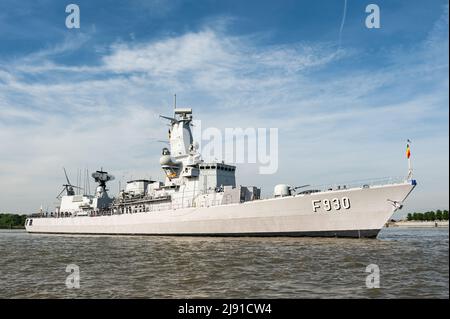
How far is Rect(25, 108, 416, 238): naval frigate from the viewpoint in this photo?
76.8 feet

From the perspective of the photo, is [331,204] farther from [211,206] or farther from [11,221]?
[11,221]

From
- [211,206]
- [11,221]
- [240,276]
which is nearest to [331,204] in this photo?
[211,206]

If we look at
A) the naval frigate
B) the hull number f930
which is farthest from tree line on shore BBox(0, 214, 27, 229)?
the hull number f930

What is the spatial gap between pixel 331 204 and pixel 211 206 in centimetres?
957

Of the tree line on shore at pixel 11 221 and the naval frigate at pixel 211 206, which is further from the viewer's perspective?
the tree line on shore at pixel 11 221

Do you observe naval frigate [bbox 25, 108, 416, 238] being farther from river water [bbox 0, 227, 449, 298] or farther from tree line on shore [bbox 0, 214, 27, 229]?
tree line on shore [bbox 0, 214, 27, 229]

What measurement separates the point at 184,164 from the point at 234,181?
5.04 meters

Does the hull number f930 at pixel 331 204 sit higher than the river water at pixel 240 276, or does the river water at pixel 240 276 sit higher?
the hull number f930 at pixel 331 204

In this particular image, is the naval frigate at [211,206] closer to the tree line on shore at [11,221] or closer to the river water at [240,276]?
the river water at [240,276]

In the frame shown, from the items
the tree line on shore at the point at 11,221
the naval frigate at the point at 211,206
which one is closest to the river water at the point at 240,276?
the naval frigate at the point at 211,206

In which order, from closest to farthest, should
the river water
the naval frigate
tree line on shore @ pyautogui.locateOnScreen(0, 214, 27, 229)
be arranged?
1. the river water
2. the naval frigate
3. tree line on shore @ pyautogui.locateOnScreen(0, 214, 27, 229)

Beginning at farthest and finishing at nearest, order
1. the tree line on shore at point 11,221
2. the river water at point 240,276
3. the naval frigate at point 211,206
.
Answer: the tree line on shore at point 11,221 < the naval frigate at point 211,206 < the river water at point 240,276

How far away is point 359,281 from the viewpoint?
33.7 ft

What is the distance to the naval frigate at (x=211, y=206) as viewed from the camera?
76.8 feet
